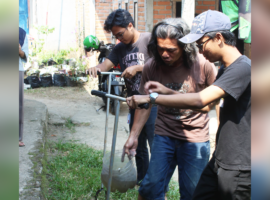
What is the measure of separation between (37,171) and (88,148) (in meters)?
1.84

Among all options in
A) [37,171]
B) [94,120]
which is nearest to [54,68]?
[94,120]

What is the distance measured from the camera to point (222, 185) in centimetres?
208

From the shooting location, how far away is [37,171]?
3.59 meters

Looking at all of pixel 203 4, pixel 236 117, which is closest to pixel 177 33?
pixel 236 117

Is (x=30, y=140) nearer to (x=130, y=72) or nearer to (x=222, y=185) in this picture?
Result: (x=130, y=72)

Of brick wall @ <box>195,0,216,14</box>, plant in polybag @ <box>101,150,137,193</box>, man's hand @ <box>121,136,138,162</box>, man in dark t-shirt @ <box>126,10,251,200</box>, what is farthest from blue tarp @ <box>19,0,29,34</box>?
man in dark t-shirt @ <box>126,10,251,200</box>

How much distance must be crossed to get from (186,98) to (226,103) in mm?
265

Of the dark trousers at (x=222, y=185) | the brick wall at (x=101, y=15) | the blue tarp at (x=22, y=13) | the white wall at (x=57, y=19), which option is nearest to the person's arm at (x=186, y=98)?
the dark trousers at (x=222, y=185)

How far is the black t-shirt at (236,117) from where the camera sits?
6.44ft

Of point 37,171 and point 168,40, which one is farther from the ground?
point 168,40

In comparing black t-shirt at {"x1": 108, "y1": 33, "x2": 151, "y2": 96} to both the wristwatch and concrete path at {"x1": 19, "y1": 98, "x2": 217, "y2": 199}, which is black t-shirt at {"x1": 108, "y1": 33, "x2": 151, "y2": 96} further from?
concrete path at {"x1": 19, "y1": 98, "x2": 217, "y2": 199}

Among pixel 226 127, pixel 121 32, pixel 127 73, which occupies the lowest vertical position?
pixel 226 127

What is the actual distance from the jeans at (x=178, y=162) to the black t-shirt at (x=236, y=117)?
485mm

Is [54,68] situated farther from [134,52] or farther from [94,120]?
[134,52]
